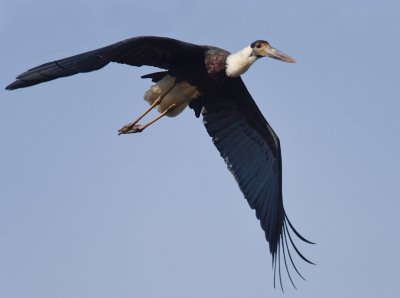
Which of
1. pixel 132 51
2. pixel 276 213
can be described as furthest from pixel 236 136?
pixel 132 51

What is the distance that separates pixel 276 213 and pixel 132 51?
406cm

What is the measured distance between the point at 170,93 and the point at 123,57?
1.31 metres

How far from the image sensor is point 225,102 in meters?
11.1

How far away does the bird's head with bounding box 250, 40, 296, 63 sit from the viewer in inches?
403

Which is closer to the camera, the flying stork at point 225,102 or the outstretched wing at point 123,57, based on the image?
the outstretched wing at point 123,57

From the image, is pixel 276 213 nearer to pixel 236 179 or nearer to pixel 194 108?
pixel 236 179

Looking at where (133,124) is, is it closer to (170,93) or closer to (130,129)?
(130,129)

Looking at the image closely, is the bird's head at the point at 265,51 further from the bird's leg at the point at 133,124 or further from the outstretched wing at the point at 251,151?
the bird's leg at the point at 133,124

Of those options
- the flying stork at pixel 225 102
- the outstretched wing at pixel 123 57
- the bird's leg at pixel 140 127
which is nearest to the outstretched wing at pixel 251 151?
the flying stork at pixel 225 102

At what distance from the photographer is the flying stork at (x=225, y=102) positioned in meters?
9.77

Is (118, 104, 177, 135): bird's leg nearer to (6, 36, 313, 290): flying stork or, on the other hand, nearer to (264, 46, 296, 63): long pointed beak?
(6, 36, 313, 290): flying stork

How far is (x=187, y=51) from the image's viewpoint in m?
9.93

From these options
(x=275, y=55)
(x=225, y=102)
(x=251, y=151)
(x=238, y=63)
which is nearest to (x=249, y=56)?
(x=238, y=63)

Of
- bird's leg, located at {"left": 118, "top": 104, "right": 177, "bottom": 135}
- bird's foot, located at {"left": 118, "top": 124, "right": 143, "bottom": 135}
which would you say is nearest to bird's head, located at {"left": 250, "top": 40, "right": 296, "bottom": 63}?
bird's leg, located at {"left": 118, "top": 104, "right": 177, "bottom": 135}
